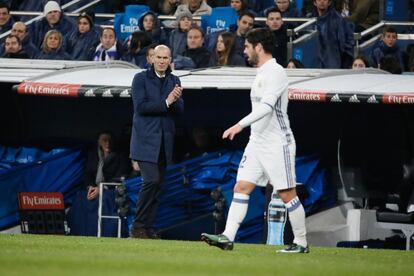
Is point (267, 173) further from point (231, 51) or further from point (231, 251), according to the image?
point (231, 51)

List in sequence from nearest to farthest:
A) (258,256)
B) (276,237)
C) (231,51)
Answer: (258,256)
(276,237)
(231,51)

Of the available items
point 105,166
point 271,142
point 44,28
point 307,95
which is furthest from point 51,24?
point 271,142

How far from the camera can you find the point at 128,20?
23250 mm

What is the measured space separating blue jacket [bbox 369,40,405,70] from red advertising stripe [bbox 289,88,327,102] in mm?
3535

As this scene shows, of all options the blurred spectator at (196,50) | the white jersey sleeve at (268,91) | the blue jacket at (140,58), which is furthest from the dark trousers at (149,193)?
the blue jacket at (140,58)

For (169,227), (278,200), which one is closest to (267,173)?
(278,200)

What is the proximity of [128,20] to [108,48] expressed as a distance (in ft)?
7.08

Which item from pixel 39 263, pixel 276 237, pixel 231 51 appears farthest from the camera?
pixel 231 51

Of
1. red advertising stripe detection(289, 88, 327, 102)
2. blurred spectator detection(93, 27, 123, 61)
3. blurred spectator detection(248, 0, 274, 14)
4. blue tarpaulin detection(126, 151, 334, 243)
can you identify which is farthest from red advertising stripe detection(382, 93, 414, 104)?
blurred spectator detection(248, 0, 274, 14)

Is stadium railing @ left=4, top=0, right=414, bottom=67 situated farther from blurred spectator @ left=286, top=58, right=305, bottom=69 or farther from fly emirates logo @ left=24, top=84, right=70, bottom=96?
fly emirates logo @ left=24, top=84, right=70, bottom=96

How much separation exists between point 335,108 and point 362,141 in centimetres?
58

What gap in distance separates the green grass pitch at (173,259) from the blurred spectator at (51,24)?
8.43 m

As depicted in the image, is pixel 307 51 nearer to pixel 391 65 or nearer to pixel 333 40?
pixel 333 40

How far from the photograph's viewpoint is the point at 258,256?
497 inches
